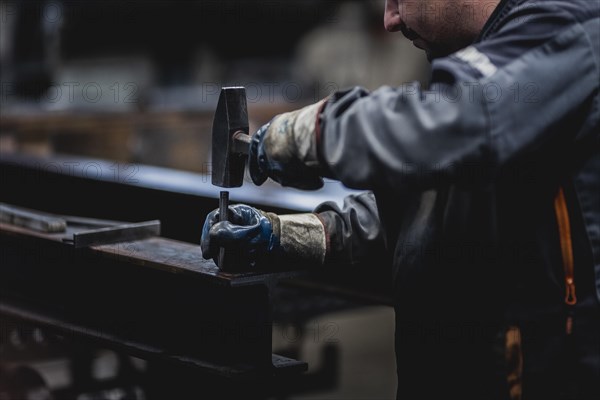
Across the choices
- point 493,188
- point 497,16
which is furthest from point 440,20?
point 493,188

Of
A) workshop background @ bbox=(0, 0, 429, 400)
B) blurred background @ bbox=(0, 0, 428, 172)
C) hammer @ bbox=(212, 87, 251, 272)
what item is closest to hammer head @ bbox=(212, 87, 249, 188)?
hammer @ bbox=(212, 87, 251, 272)

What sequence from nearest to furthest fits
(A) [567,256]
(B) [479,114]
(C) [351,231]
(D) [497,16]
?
1. (B) [479,114]
2. (A) [567,256]
3. (D) [497,16]
4. (C) [351,231]

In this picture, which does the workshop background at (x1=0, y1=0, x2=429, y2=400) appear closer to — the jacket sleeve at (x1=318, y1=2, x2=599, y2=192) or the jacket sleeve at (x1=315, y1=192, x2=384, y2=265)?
the jacket sleeve at (x1=315, y1=192, x2=384, y2=265)

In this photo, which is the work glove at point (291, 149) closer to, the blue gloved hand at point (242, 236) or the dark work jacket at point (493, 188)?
the dark work jacket at point (493, 188)

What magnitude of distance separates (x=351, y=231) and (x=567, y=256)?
652 mm

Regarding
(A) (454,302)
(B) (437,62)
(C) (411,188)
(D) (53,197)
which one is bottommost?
(D) (53,197)

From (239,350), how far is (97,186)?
1.96 meters

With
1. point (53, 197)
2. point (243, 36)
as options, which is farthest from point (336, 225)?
point (243, 36)

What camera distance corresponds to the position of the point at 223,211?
212 centimetres

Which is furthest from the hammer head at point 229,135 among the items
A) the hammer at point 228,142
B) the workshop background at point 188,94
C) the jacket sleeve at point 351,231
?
the workshop background at point 188,94

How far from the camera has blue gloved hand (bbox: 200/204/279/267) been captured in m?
2.09

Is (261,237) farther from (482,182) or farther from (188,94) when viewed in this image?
(188,94)

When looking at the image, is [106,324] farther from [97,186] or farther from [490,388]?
[97,186]

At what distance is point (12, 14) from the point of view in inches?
476
